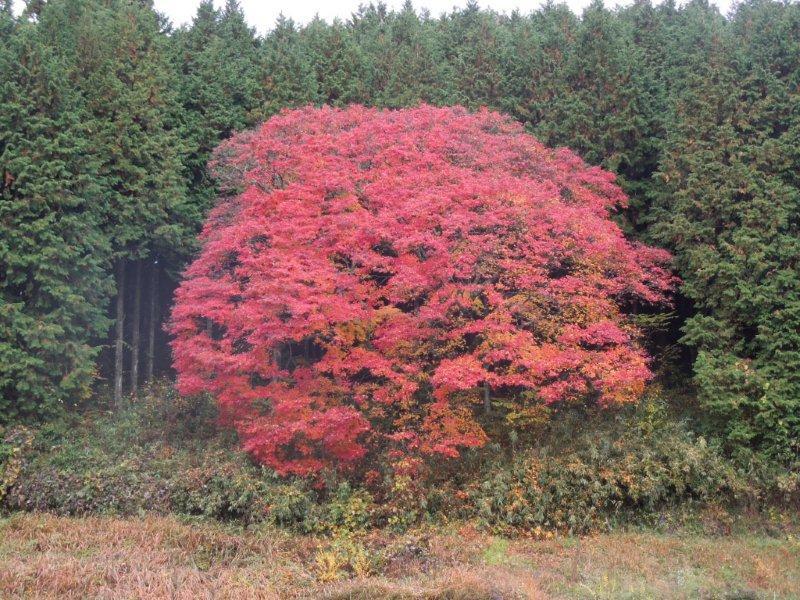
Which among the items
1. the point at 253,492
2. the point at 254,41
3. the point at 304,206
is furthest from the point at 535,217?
the point at 254,41

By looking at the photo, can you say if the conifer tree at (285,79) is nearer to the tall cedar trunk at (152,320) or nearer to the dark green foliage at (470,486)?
the tall cedar trunk at (152,320)

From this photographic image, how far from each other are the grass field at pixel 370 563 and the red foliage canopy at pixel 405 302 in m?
2.30

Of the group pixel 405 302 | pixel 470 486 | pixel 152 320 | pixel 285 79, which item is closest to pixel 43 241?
pixel 152 320

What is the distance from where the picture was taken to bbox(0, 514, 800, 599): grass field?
1063 centimetres

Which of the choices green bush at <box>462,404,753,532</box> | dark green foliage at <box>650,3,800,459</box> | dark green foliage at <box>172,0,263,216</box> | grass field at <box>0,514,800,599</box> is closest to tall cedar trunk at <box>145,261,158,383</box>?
dark green foliage at <box>172,0,263,216</box>

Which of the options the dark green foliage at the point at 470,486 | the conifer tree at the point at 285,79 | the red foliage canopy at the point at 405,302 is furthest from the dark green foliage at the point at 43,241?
the conifer tree at the point at 285,79

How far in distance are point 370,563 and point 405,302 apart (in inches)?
251

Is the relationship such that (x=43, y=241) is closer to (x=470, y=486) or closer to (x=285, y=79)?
(x=285, y=79)

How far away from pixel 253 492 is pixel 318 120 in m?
11.5

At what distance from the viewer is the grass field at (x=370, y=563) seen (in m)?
10.6

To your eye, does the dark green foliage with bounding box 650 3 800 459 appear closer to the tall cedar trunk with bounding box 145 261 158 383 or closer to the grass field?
the grass field

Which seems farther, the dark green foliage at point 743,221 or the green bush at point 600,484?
the dark green foliage at point 743,221

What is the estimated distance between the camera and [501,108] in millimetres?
24375

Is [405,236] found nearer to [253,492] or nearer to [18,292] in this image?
[253,492]
